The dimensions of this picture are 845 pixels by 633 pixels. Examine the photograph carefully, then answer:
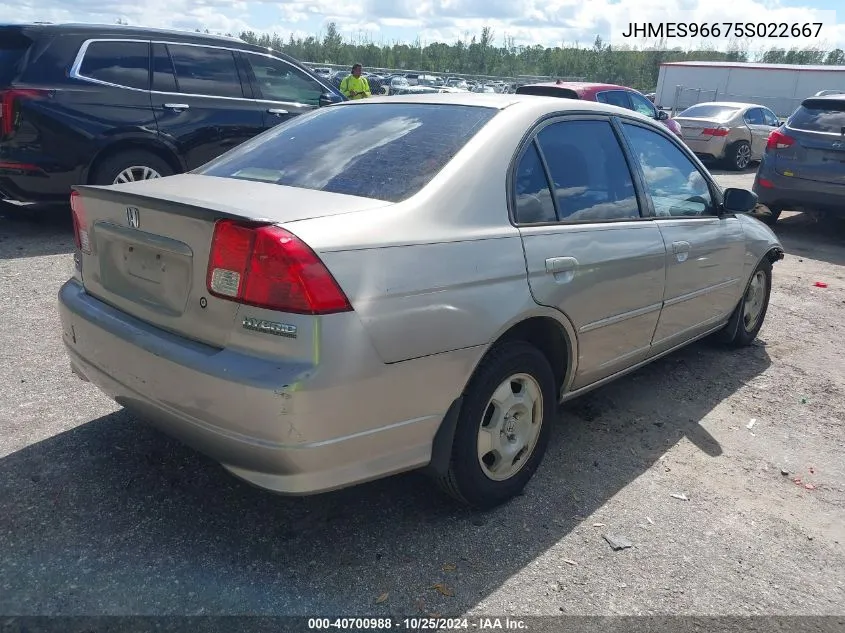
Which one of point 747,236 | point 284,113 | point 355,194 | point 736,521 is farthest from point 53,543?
point 284,113

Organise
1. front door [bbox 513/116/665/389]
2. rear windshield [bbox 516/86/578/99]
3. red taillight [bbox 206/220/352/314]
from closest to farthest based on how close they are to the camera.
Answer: red taillight [bbox 206/220/352/314] → front door [bbox 513/116/665/389] → rear windshield [bbox 516/86/578/99]

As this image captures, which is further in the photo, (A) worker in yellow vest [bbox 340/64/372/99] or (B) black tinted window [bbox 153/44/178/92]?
(A) worker in yellow vest [bbox 340/64/372/99]

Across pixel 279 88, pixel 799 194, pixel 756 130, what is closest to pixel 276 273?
pixel 279 88

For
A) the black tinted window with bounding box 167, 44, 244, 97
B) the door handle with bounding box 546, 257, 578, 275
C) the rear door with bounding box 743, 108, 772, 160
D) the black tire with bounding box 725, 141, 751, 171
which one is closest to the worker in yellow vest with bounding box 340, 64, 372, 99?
the black tinted window with bounding box 167, 44, 244, 97

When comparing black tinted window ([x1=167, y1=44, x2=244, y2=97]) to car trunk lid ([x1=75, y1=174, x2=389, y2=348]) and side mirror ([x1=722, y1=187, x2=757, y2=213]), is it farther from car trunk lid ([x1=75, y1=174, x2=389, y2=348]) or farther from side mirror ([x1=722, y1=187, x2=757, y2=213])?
side mirror ([x1=722, y1=187, x2=757, y2=213])

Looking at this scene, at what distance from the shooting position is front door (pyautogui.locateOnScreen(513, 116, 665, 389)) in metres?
3.07

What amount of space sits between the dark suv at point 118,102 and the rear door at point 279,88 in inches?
0.6

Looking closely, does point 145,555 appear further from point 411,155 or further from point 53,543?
point 411,155

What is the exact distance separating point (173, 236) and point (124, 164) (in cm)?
504

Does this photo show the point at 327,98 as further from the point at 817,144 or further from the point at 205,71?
the point at 817,144

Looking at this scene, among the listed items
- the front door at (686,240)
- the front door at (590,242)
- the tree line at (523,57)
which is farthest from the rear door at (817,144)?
the tree line at (523,57)

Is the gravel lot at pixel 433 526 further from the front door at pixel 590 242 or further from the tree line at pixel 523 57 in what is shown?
the tree line at pixel 523 57

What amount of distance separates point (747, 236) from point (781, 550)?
2.43 metres

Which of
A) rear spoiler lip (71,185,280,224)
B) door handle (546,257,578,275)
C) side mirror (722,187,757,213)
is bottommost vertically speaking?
door handle (546,257,578,275)
